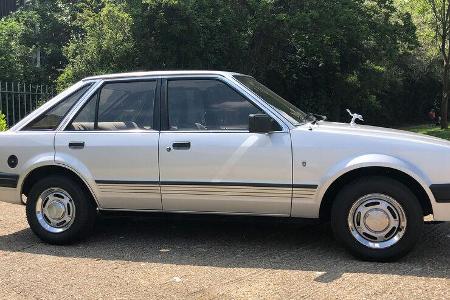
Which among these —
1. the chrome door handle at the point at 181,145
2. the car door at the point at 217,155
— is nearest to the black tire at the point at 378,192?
the car door at the point at 217,155

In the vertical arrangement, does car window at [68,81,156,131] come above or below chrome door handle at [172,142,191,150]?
above

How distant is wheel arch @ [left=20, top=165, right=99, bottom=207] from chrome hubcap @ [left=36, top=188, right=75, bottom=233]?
0.18 m

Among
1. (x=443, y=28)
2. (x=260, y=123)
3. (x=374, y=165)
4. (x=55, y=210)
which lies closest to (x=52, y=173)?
(x=55, y=210)

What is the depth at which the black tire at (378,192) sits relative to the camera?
4738mm

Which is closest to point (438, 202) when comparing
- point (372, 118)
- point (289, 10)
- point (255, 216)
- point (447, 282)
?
point (447, 282)

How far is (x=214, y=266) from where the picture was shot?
4.91 meters

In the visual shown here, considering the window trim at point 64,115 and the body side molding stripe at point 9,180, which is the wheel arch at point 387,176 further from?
the body side molding stripe at point 9,180

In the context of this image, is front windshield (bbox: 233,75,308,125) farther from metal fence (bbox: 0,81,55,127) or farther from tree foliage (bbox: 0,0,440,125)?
metal fence (bbox: 0,81,55,127)

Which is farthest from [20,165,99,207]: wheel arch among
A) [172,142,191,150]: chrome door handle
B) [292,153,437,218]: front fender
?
[292,153,437,218]: front fender

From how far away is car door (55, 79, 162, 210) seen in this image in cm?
536

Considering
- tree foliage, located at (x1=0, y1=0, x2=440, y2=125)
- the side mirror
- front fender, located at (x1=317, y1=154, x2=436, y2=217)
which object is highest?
tree foliage, located at (x1=0, y1=0, x2=440, y2=125)

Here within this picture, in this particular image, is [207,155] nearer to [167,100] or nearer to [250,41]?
[167,100]

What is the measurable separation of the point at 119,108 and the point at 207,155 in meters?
1.15

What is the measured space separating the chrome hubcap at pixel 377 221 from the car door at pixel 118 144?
1925 millimetres
